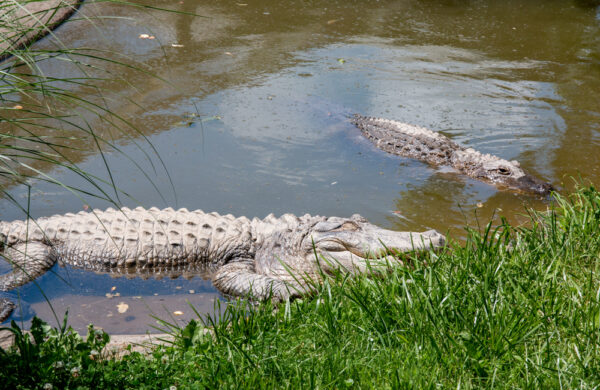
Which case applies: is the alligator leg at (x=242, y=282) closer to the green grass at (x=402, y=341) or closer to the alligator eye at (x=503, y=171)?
the green grass at (x=402, y=341)

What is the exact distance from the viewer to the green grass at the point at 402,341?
104 inches

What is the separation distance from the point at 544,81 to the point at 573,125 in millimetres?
1770

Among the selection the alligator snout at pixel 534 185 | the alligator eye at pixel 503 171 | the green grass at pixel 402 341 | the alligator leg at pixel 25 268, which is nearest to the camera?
the green grass at pixel 402 341

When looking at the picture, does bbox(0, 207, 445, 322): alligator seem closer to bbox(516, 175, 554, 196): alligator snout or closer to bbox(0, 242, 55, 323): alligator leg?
bbox(0, 242, 55, 323): alligator leg

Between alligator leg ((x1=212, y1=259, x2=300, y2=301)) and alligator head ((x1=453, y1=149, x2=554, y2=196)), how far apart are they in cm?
317

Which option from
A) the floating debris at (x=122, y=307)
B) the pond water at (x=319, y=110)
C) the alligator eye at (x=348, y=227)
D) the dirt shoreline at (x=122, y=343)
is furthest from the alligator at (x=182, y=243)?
the dirt shoreline at (x=122, y=343)

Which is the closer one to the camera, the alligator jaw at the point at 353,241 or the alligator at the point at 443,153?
the alligator jaw at the point at 353,241

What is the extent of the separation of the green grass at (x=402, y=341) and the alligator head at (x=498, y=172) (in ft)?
10.1

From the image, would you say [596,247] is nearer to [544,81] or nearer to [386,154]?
[386,154]

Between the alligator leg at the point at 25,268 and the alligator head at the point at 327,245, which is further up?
the alligator head at the point at 327,245

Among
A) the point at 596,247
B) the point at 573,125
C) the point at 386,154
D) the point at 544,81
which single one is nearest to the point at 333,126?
the point at 386,154

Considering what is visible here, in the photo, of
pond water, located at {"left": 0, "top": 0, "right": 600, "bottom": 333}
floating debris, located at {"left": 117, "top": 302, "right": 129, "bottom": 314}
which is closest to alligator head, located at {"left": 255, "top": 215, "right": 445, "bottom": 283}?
pond water, located at {"left": 0, "top": 0, "right": 600, "bottom": 333}

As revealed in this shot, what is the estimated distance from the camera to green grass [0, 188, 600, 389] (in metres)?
2.63

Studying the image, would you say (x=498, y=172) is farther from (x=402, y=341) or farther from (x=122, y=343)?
(x=122, y=343)
